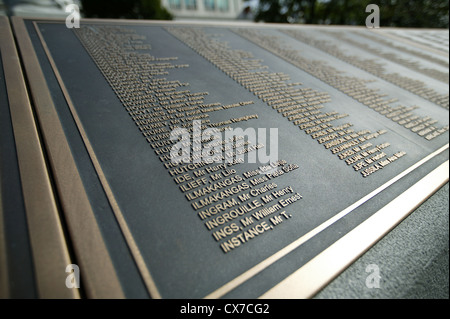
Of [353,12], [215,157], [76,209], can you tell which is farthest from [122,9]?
[353,12]

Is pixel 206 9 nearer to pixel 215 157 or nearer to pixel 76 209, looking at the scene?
pixel 215 157

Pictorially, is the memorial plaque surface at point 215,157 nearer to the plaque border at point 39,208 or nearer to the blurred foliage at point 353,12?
the plaque border at point 39,208

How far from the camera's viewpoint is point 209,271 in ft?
3.30

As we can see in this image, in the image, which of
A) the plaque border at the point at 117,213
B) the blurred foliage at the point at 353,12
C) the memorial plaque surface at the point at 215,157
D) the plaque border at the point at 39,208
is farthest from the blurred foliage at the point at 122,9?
the blurred foliage at the point at 353,12

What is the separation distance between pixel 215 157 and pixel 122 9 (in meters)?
6.32

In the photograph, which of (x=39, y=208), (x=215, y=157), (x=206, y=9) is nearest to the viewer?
(x=39, y=208)

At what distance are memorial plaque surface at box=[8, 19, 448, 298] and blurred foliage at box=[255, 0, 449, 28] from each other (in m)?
12.4

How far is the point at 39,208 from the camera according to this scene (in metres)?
0.99

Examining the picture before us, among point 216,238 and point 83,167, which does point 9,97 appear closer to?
point 83,167

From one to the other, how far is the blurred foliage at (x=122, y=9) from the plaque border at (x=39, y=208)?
5.51 metres

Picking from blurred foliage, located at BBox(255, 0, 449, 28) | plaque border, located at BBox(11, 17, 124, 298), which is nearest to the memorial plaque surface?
plaque border, located at BBox(11, 17, 124, 298)

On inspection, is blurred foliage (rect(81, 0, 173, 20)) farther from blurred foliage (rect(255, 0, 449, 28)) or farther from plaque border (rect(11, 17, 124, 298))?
blurred foliage (rect(255, 0, 449, 28))

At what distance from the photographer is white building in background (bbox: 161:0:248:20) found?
782 inches
